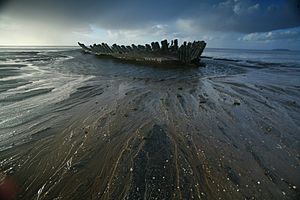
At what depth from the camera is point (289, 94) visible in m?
9.29

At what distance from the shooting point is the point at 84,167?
11.9 ft

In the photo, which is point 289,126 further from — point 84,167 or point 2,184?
point 2,184

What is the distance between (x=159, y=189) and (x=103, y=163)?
1197 millimetres

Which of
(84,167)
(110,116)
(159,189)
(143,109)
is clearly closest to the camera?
(159,189)

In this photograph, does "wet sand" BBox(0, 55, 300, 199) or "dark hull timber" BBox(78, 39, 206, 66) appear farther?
"dark hull timber" BBox(78, 39, 206, 66)

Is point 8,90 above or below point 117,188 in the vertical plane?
below

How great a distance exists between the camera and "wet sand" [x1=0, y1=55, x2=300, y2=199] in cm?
310

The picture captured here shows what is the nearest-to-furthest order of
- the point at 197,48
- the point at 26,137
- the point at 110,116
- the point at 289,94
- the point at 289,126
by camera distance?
the point at 26,137 < the point at 289,126 < the point at 110,116 < the point at 289,94 < the point at 197,48

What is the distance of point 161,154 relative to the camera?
404 cm

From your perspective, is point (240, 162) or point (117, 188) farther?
point (240, 162)

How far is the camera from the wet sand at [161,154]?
10.2ft

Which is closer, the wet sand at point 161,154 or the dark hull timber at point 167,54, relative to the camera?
the wet sand at point 161,154

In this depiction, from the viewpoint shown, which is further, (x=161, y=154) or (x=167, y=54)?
(x=167, y=54)

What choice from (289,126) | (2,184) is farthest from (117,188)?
(289,126)
